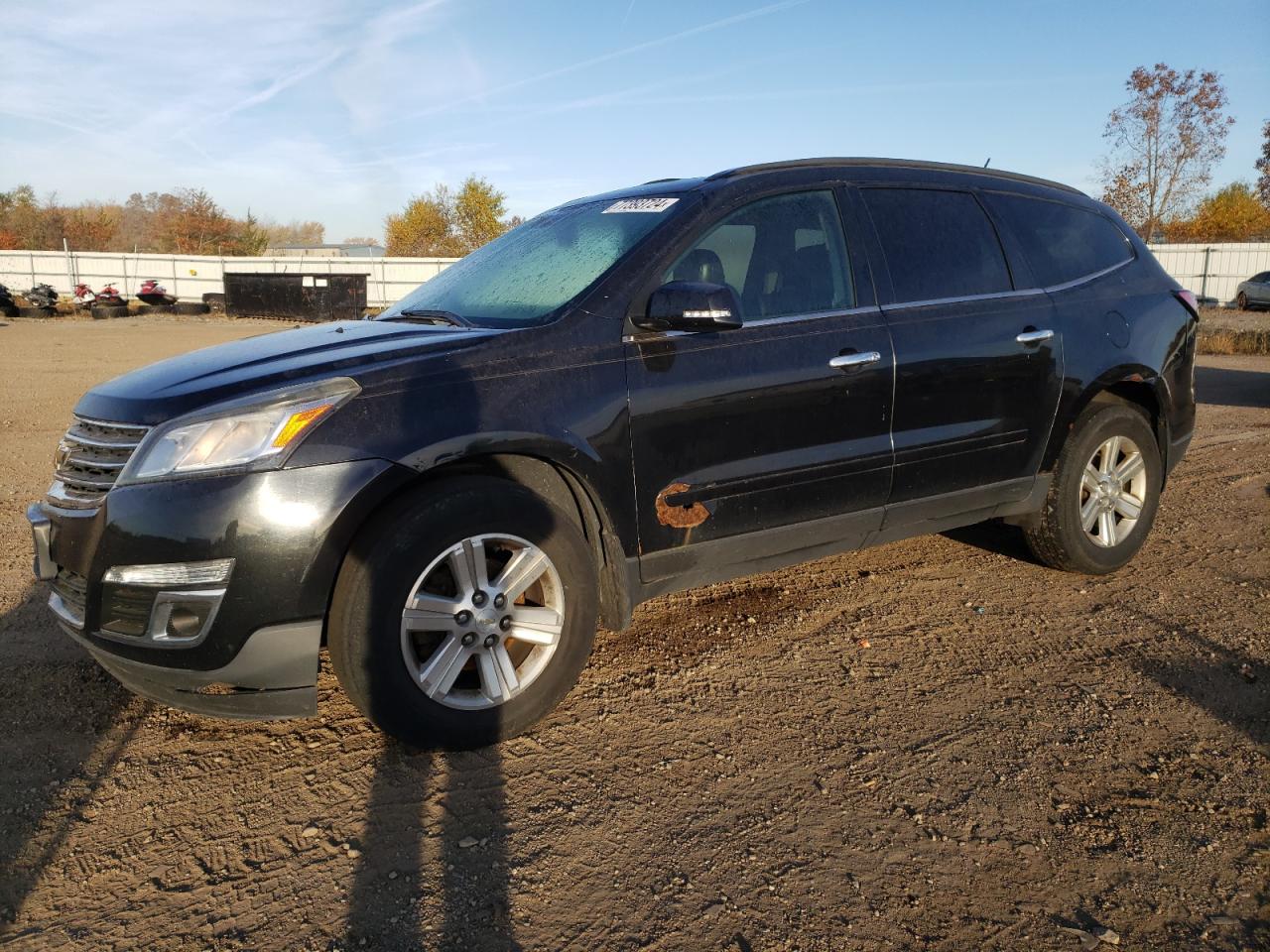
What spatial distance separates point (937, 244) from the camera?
4.01 m

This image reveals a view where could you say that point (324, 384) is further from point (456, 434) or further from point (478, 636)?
point (478, 636)

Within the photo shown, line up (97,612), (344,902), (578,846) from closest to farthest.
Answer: (344,902) → (578,846) → (97,612)

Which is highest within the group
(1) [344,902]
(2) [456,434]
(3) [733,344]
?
(3) [733,344]

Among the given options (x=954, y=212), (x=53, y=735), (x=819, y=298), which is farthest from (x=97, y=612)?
(x=954, y=212)

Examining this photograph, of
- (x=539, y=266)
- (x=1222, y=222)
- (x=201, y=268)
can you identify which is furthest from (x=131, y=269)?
(x=1222, y=222)

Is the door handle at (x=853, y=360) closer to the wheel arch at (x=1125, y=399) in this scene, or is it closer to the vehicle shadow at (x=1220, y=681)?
the wheel arch at (x=1125, y=399)

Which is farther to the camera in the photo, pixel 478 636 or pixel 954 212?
pixel 954 212

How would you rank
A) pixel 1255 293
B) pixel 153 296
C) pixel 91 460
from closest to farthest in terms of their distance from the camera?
pixel 91 460, pixel 1255 293, pixel 153 296

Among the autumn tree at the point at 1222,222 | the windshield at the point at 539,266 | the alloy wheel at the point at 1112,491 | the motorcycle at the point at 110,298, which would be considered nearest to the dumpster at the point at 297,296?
the motorcycle at the point at 110,298

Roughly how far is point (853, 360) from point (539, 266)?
1320 mm

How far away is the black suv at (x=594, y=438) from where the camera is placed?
2645 millimetres

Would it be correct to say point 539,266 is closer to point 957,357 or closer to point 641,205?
point 641,205

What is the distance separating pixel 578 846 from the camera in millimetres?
2473

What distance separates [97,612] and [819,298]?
2743 millimetres
